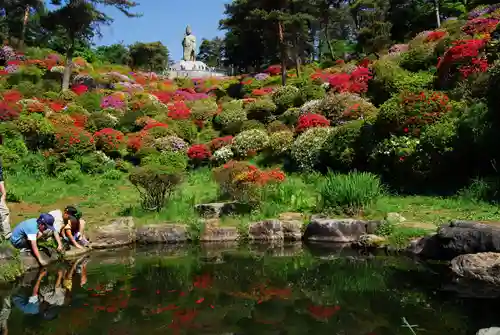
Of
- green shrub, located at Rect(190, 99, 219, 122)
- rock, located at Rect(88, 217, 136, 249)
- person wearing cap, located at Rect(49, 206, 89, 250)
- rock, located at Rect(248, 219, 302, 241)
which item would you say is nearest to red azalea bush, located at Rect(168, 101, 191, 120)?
green shrub, located at Rect(190, 99, 219, 122)

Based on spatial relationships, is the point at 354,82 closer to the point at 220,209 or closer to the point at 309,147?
the point at 309,147

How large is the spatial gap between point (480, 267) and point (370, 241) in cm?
269

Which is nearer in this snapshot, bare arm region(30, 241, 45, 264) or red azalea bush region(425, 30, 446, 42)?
bare arm region(30, 241, 45, 264)

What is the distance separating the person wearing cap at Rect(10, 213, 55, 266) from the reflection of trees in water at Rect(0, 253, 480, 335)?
119cm

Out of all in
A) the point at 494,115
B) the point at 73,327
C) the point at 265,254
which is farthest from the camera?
the point at 494,115

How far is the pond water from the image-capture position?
527 centimetres

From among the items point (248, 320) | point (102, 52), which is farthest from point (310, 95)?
point (102, 52)

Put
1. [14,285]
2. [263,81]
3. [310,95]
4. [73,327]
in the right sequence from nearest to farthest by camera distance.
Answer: [73,327], [14,285], [310,95], [263,81]

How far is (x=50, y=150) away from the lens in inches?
707

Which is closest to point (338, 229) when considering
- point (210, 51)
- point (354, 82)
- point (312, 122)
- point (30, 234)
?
point (30, 234)

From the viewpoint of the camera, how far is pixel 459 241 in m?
7.65

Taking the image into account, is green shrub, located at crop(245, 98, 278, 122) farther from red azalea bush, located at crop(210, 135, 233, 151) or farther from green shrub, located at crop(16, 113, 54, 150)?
green shrub, located at crop(16, 113, 54, 150)

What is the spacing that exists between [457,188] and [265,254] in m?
6.27

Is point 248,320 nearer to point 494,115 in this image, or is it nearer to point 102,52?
point 494,115
